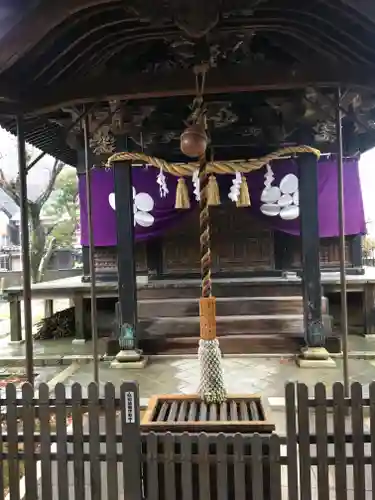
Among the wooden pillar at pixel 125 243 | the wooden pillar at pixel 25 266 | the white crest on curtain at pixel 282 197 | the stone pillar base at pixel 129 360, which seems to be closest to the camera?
the wooden pillar at pixel 25 266

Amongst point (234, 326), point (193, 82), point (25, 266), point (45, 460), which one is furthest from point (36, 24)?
point (234, 326)

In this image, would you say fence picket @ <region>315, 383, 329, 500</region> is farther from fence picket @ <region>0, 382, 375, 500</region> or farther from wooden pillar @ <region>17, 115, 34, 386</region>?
wooden pillar @ <region>17, 115, 34, 386</region>

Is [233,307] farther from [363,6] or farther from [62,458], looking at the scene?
[363,6]

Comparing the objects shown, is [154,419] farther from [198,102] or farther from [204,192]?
[198,102]

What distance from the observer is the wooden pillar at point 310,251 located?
24.9 ft

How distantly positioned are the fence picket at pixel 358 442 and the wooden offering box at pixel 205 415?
518 millimetres

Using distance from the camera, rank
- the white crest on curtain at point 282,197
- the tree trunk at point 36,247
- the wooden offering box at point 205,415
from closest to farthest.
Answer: the wooden offering box at point 205,415 → the white crest on curtain at point 282,197 → the tree trunk at point 36,247

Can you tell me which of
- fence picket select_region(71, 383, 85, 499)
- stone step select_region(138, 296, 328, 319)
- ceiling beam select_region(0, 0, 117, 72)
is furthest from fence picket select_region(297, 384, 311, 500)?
stone step select_region(138, 296, 328, 319)

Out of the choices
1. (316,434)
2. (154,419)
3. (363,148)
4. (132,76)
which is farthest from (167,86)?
(363,148)

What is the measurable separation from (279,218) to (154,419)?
6625 millimetres

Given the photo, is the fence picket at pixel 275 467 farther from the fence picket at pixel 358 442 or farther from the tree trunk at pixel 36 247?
the tree trunk at pixel 36 247

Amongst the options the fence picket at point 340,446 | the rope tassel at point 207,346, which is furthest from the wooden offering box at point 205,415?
the fence picket at point 340,446

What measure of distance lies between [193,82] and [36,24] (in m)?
1.29

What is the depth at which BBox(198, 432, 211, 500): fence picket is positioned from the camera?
2867 mm
